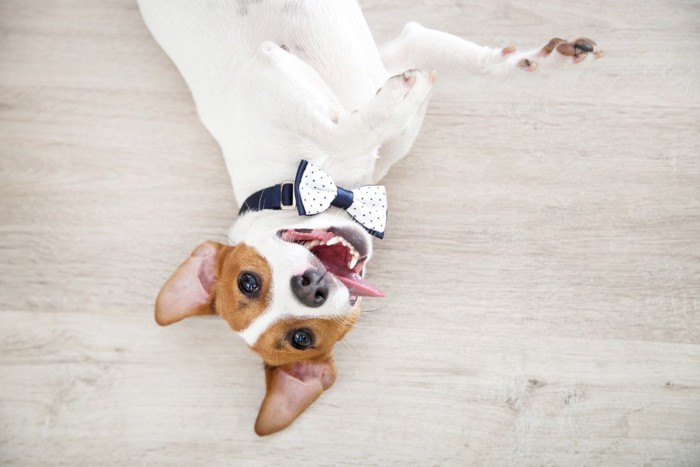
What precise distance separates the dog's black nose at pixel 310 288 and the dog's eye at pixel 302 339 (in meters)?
0.18

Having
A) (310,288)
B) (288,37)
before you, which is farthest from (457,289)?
(288,37)

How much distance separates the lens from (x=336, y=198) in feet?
6.02

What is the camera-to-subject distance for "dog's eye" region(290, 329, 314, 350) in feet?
5.96

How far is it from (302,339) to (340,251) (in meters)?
0.33

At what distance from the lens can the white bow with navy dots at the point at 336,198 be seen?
1.76 m

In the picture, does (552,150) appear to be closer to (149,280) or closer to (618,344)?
(618,344)

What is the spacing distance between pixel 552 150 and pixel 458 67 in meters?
0.69

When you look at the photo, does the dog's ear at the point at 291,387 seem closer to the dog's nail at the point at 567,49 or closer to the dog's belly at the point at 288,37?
the dog's belly at the point at 288,37

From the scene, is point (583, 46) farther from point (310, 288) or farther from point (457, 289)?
point (310, 288)

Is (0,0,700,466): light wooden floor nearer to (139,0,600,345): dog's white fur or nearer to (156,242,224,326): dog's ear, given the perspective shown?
(139,0,600,345): dog's white fur

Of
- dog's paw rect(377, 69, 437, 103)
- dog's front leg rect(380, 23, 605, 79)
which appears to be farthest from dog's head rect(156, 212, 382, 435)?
dog's front leg rect(380, 23, 605, 79)

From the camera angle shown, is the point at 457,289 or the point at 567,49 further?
the point at 457,289

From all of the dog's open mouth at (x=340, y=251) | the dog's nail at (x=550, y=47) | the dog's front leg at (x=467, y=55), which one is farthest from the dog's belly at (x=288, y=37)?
the dog's nail at (x=550, y=47)

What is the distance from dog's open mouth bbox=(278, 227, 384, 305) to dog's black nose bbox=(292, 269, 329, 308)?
111 mm
